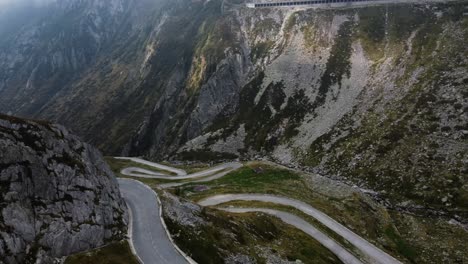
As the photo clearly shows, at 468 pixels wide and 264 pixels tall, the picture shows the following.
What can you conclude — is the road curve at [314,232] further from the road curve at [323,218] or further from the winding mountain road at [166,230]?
the road curve at [323,218]

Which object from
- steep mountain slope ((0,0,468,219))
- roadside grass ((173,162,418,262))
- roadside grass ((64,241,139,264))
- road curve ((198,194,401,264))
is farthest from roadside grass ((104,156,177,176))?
roadside grass ((64,241,139,264))

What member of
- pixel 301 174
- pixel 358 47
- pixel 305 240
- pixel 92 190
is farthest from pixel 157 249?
pixel 358 47

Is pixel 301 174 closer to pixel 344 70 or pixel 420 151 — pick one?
pixel 420 151

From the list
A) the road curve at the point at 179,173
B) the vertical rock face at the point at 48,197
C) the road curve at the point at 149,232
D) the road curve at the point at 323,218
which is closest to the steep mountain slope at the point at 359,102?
the road curve at the point at 179,173

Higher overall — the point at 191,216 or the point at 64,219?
the point at 64,219

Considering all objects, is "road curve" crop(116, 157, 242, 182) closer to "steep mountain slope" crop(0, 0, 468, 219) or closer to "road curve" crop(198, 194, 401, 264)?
"steep mountain slope" crop(0, 0, 468, 219)

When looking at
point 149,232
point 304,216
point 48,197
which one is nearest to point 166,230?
point 149,232
